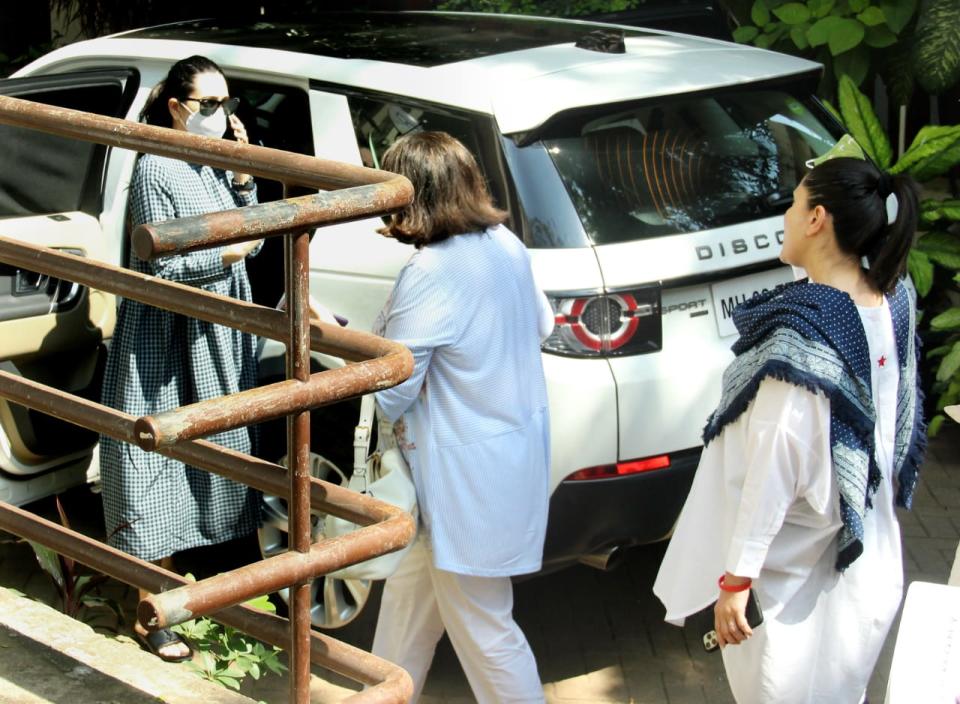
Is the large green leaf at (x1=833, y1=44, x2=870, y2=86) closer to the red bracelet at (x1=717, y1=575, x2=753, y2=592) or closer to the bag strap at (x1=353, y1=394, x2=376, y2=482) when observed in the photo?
the bag strap at (x1=353, y1=394, x2=376, y2=482)

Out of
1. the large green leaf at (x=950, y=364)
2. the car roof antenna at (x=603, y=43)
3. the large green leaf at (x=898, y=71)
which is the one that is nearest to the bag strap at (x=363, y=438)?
the car roof antenna at (x=603, y=43)

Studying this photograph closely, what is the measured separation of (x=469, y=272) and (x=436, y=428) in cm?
41

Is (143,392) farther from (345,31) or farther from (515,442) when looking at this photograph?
(345,31)

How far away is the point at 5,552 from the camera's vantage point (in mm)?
5141

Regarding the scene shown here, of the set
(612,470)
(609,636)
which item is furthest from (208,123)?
(609,636)

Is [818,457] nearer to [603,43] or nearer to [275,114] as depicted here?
[603,43]

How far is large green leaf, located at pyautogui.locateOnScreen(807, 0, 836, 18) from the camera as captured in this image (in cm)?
630

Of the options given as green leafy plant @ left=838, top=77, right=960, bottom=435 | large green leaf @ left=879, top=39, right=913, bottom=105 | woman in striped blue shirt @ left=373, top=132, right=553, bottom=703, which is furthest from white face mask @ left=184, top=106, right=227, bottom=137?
large green leaf @ left=879, top=39, right=913, bottom=105

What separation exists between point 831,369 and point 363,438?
1.46 metres

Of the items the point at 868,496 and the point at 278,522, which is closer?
the point at 868,496

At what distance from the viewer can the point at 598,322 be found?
12.6 feet

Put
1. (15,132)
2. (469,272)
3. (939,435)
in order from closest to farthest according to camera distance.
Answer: (469,272) → (15,132) → (939,435)

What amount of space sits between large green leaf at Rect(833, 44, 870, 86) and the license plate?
2581 mm

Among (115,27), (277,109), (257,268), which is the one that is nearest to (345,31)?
(277,109)
